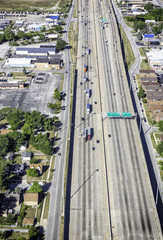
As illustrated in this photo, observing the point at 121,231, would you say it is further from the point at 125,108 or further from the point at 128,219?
the point at 125,108

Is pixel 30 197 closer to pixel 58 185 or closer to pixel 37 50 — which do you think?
pixel 58 185

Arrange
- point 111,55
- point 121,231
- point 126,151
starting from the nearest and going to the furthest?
point 121,231 < point 126,151 < point 111,55

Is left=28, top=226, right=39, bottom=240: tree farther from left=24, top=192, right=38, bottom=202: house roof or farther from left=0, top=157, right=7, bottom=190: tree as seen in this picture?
left=0, top=157, right=7, bottom=190: tree

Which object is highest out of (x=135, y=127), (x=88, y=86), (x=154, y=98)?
(x=88, y=86)

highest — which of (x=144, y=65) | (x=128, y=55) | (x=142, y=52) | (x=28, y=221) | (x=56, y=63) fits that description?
(x=142, y=52)

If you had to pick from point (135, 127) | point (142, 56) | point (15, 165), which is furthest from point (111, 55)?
point (15, 165)

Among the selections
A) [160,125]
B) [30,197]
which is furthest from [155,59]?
[30,197]

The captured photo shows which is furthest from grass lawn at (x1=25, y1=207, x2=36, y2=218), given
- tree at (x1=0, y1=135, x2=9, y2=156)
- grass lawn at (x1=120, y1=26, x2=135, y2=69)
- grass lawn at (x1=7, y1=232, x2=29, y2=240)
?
grass lawn at (x1=120, y1=26, x2=135, y2=69)
